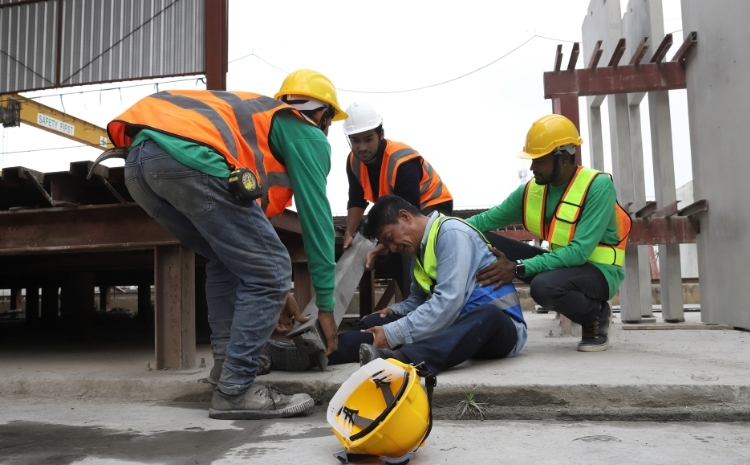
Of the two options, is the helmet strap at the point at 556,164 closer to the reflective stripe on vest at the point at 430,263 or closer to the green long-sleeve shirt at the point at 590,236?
the green long-sleeve shirt at the point at 590,236

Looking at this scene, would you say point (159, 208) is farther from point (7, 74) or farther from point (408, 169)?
point (7, 74)

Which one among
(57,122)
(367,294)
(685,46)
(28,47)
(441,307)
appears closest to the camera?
(441,307)

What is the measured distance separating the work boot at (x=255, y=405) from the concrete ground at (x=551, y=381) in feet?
0.92

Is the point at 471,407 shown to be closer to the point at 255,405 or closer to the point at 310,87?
the point at 255,405

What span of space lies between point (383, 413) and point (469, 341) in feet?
4.08

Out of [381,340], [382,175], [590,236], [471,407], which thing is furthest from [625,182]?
[471,407]

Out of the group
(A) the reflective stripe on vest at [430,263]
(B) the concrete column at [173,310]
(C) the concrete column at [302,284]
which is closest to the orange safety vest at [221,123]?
(A) the reflective stripe on vest at [430,263]

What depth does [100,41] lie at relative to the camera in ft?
29.6

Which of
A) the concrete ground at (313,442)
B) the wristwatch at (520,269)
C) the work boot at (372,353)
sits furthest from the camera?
the wristwatch at (520,269)

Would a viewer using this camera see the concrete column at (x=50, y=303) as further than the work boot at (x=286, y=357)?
Yes

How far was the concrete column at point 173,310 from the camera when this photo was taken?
4.04 m

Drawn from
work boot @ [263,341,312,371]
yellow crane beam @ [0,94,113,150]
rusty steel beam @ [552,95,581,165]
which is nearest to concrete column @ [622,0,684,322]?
rusty steel beam @ [552,95,581,165]

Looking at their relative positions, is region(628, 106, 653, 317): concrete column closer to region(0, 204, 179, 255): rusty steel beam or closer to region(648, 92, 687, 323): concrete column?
region(648, 92, 687, 323): concrete column

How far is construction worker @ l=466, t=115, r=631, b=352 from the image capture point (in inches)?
148
